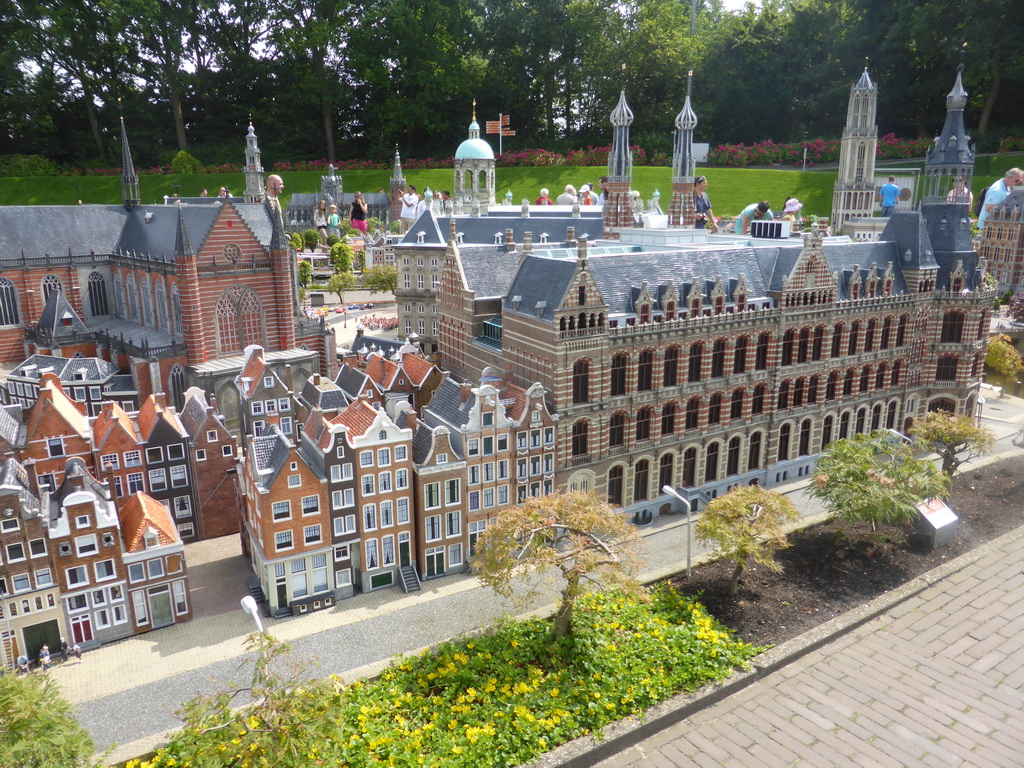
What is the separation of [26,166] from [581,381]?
5425 inches

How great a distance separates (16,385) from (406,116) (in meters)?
113

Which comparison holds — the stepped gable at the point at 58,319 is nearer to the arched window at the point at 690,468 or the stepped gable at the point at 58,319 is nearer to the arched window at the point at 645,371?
the arched window at the point at 645,371

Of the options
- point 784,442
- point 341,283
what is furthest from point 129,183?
point 784,442

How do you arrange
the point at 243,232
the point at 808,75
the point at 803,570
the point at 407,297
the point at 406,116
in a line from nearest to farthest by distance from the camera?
the point at 803,570
the point at 243,232
the point at 407,297
the point at 808,75
the point at 406,116

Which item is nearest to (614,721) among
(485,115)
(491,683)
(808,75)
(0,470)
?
(491,683)

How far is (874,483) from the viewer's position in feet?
138

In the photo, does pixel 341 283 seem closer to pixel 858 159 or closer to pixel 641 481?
pixel 641 481

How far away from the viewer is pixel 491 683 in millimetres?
31109

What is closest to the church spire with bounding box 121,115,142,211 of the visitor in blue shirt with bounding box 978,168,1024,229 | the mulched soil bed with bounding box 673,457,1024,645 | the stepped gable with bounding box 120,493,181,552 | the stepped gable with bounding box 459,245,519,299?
the stepped gable with bounding box 459,245,519,299

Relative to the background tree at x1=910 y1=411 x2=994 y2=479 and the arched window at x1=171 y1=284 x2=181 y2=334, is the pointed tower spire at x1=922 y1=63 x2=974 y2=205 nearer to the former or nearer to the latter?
the background tree at x1=910 y1=411 x2=994 y2=479

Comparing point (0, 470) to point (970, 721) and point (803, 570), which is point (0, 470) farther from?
point (970, 721)

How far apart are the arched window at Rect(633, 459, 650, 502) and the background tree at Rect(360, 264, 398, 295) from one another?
5999cm

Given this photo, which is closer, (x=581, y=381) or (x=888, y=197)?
(x=581, y=381)

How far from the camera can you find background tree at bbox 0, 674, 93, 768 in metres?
22.7
